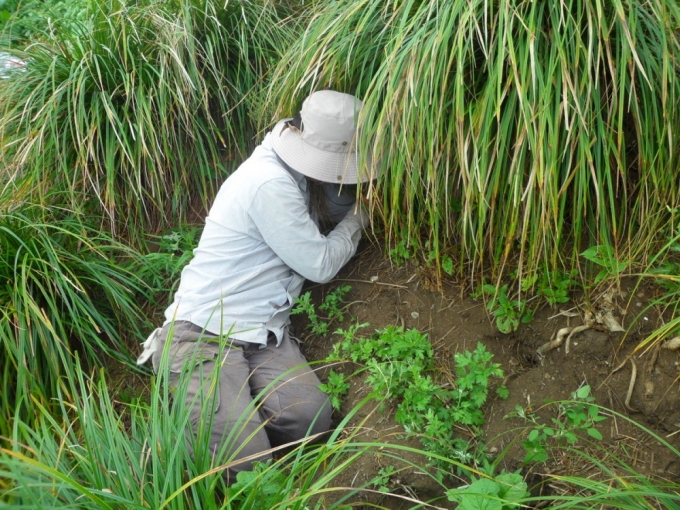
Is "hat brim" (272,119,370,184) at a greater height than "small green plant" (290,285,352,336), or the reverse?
"hat brim" (272,119,370,184)

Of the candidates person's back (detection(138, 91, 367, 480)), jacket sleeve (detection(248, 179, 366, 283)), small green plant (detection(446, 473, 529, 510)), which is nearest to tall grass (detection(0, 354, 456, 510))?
small green plant (detection(446, 473, 529, 510))

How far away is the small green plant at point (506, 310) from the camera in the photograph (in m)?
2.74

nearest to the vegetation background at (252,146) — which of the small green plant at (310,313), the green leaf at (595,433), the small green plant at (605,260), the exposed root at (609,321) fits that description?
the small green plant at (605,260)

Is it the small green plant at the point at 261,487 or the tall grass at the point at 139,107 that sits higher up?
the tall grass at the point at 139,107

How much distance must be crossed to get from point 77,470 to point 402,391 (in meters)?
1.18

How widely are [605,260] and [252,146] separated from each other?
2.02 m

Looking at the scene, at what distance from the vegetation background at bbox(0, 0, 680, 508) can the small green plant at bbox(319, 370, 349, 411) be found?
0.58 feet

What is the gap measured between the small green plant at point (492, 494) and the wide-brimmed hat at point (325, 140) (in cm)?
125

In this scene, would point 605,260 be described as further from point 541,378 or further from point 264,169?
point 264,169

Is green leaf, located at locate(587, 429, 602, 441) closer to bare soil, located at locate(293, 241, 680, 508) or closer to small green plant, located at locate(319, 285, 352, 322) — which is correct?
bare soil, located at locate(293, 241, 680, 508)

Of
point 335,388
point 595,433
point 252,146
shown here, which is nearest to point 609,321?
point 595,433

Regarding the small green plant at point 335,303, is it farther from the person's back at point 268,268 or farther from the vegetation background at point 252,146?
the vegetation background at point 252,146

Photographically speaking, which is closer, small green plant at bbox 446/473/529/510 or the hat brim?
small green plant at bbox 446/473/529/510

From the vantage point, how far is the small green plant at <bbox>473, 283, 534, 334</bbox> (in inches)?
108
